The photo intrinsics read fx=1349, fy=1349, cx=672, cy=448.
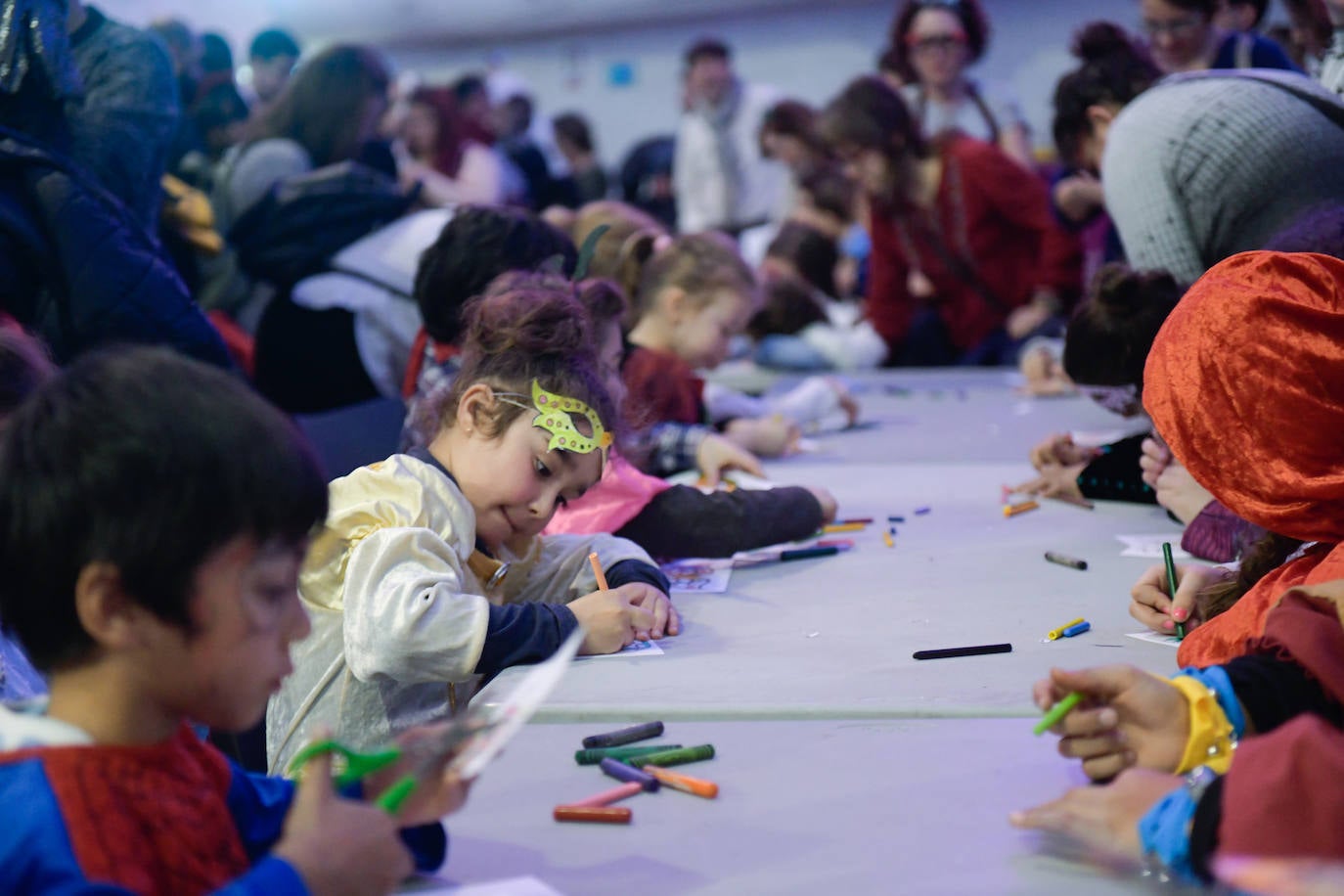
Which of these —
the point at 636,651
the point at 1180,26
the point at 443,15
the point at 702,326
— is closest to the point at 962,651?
the point at 636,651

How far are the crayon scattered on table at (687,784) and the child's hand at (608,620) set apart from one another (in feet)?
1.29

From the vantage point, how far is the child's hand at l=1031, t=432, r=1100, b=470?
2572 mm

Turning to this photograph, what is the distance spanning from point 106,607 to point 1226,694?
34.6 inches

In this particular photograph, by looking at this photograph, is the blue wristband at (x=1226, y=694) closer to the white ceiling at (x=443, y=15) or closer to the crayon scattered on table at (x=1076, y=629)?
the crayon scattered on table at (x=1076, y=629)

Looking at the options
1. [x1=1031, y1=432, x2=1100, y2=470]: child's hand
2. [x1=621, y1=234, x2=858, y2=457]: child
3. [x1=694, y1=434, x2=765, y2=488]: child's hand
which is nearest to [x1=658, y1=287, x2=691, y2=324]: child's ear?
[x1=621, y1=234, x2=858, y2=457]: child

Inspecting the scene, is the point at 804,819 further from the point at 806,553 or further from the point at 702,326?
the point at 702,326

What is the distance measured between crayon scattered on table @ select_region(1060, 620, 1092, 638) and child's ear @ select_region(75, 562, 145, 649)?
3.56 feet

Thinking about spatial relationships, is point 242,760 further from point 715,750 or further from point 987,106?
point 987,106

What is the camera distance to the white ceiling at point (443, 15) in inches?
425

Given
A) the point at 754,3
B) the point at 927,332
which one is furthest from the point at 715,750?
the point at 754,3

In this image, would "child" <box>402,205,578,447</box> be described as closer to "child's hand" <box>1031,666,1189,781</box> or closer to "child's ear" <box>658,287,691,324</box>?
"child's ear" <box>658,287,691,324</box>

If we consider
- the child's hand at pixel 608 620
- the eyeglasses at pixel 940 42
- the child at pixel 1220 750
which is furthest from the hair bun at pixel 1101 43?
the child at pixel 1220 750

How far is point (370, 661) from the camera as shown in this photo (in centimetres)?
150

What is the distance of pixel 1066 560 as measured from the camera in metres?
1.98
